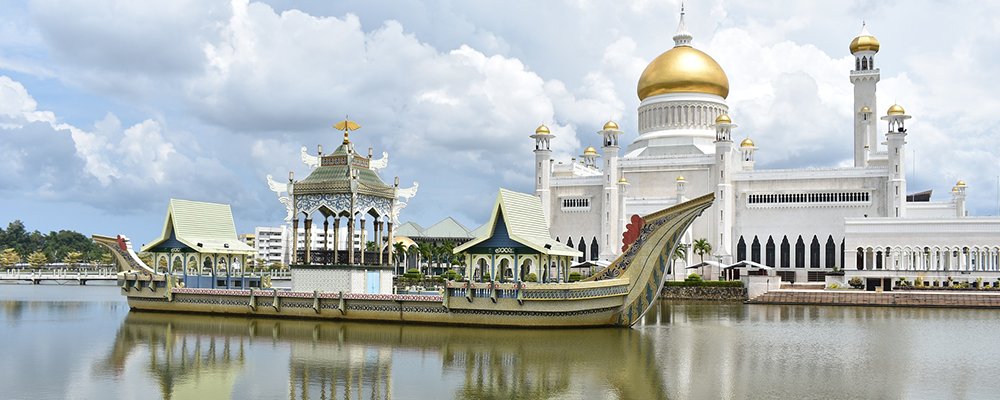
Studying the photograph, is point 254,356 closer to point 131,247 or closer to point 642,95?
point 131,247

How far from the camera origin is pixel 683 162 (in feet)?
195

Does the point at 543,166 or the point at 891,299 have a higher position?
the point at 543,166

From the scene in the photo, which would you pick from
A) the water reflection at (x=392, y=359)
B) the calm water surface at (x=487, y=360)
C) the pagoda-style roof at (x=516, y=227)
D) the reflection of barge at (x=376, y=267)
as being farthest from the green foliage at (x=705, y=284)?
the water reflection at (x=392, y=359)

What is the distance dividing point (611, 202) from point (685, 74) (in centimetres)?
1034

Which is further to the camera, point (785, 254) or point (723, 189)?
point (723, 189)

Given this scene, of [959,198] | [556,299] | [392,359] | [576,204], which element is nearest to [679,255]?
[576,204]

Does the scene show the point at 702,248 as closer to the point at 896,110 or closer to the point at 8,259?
the point at 896,110

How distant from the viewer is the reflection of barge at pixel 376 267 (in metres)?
25.4

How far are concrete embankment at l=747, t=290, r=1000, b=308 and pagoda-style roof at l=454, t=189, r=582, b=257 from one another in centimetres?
2011

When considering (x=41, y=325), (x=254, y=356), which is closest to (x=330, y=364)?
(x=254, y=356)

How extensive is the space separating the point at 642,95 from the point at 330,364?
49596mm

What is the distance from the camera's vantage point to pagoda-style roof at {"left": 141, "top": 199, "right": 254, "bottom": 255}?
32812 millimetres

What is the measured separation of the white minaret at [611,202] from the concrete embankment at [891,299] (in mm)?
16407

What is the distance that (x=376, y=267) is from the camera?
2991 cm
